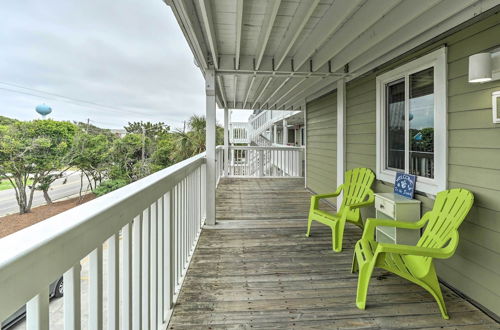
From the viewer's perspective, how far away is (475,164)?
88.1 inches

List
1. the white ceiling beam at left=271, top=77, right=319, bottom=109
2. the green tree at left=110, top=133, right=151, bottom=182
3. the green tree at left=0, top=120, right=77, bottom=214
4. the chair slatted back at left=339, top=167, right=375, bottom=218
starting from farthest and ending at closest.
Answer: the white ceiling beam at left=271, top=77, right=319, bottom=109 → the green tree at left=110, top=133, right=151, bottom=182 → the chair slatted back at left=339, top=167, right=375, bottom=218 → the green tree at left=0, top=120, right=77, bottom=214

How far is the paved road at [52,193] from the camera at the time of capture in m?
1.13

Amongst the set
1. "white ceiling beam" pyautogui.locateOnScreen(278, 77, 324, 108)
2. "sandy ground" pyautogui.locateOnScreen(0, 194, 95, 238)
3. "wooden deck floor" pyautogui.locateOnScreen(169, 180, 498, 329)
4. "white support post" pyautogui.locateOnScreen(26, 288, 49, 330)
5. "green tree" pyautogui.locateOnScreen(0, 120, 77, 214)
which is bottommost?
"wooden deck floor" pyautogui.locateOnScreen(169, 180, 498, 329)

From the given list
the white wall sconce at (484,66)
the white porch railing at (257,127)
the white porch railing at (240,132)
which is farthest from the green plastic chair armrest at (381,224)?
the white porch railing at (240,132)

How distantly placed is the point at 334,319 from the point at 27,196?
2.04 m

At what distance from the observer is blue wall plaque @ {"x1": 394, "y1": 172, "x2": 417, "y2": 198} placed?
9.85 feet

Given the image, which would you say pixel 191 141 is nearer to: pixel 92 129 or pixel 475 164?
pixel 92 129

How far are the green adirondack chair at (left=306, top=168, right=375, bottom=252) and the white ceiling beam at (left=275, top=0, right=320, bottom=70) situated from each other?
6.33ft

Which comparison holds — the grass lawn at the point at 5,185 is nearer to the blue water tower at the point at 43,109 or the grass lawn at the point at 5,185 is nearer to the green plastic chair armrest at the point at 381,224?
the blue water tower at the point at 43,109

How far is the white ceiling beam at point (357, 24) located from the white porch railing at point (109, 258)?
2.15 m

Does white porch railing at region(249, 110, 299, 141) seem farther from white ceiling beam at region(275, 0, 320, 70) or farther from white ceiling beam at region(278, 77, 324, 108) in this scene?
white ceiling beam at region(275, 0, 320, 70)

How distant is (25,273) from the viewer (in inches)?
25.0

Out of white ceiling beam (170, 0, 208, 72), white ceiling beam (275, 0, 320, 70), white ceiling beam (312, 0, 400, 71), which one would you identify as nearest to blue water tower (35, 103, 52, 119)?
white ceiling beam (170, 0, 208, 72)

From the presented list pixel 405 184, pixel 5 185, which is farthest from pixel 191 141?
pixel 5 185
